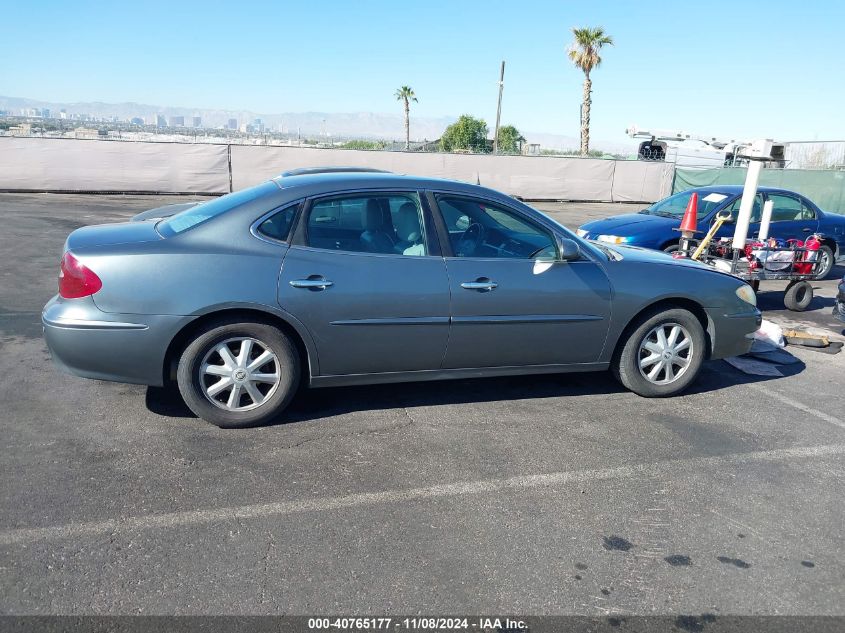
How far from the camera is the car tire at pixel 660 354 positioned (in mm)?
4980

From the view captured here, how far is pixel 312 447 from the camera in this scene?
4051 millimetres

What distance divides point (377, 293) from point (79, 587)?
225 centimetres

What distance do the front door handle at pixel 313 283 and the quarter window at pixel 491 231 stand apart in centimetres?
93

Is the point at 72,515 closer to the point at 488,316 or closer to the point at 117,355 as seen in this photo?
the point at 117,355

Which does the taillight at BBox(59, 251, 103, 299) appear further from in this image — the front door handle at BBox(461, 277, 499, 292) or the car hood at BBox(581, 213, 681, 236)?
the car hood at BBox(581, 213, 681, 236)

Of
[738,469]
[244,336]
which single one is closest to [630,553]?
[738,469]

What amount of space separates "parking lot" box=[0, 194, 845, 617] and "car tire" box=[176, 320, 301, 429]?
173 mm

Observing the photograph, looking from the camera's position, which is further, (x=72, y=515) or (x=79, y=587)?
(x=72, y=515)

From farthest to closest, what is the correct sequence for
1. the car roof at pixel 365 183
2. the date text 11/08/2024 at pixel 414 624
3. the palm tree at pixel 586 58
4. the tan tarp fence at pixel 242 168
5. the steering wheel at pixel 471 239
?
the palm tree at pixel 586 58
the tan tarp fence at pixel 242 168
the steering wheel at pixel 471 239
the car roof at pixel 365 183
the date text 11/08/2024 at pixel 414 624

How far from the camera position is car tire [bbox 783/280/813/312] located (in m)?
8.54

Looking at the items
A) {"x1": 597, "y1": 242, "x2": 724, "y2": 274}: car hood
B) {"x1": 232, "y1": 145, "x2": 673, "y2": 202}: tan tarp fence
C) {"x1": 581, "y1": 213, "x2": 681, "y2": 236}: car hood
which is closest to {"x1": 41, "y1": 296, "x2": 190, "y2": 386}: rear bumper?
{"x1": 597, "y1": 242, "x2": 724, "y2": 274}: car hood

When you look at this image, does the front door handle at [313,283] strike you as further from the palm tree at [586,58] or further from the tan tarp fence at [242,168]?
the palm tree at [586,58]

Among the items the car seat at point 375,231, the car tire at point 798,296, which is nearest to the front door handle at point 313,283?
the car seat at point 375,231

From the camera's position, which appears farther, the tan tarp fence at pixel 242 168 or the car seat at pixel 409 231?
the tan tarp fence at pixel 242 168
